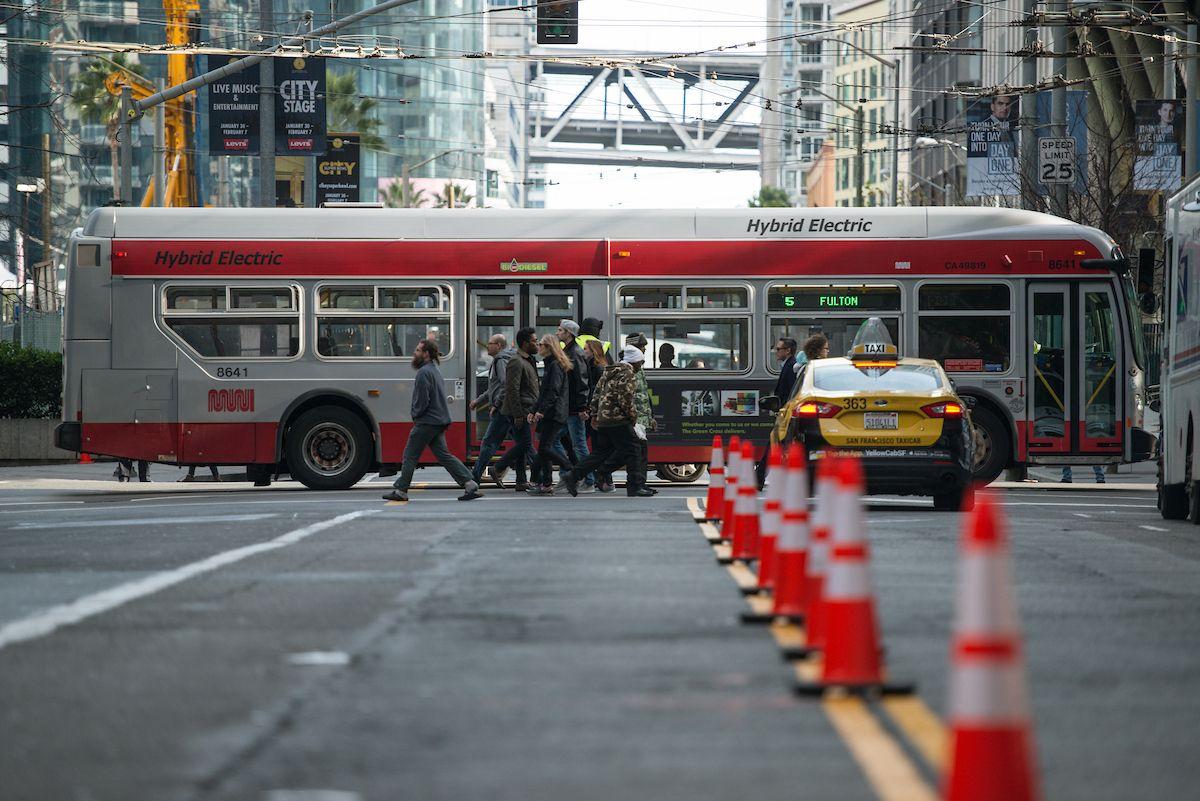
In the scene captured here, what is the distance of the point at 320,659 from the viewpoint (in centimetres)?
828

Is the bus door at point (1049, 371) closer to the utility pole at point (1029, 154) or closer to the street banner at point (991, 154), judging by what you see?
the utility pole at point (1029, 154)

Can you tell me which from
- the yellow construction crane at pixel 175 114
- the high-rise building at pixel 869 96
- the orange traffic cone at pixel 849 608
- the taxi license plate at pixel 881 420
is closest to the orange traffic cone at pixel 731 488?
the taxi license plate at pixel 881 420

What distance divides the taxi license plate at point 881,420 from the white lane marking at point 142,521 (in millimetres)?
5387

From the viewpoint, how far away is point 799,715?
6.91 meters

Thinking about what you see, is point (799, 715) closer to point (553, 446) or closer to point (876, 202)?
point (553, 446)

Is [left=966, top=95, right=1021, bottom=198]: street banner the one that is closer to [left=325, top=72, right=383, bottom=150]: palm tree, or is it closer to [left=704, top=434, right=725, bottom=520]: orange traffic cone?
[left=704, top=434, right=725, bottom=520]: orange traffic cone

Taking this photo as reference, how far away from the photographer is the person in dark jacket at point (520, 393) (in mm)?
22078

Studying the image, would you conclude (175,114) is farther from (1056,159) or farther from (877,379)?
(877,379)

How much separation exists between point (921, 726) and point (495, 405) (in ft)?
53.7

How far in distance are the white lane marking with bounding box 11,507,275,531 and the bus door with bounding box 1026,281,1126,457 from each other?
33.5 ft

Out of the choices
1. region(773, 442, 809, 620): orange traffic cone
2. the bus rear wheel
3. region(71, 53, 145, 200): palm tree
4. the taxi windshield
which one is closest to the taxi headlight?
the taxi windshield

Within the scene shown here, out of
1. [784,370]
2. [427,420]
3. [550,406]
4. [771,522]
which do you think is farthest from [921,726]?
[784,370]

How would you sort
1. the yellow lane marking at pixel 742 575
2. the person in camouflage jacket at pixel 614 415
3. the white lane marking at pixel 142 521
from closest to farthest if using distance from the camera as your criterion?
the yellow lane marking at pixel 742 575 → the white lane marking at pixel 142 521 → the person in camouflage jacket at pixel 614 415

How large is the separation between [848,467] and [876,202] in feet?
351
